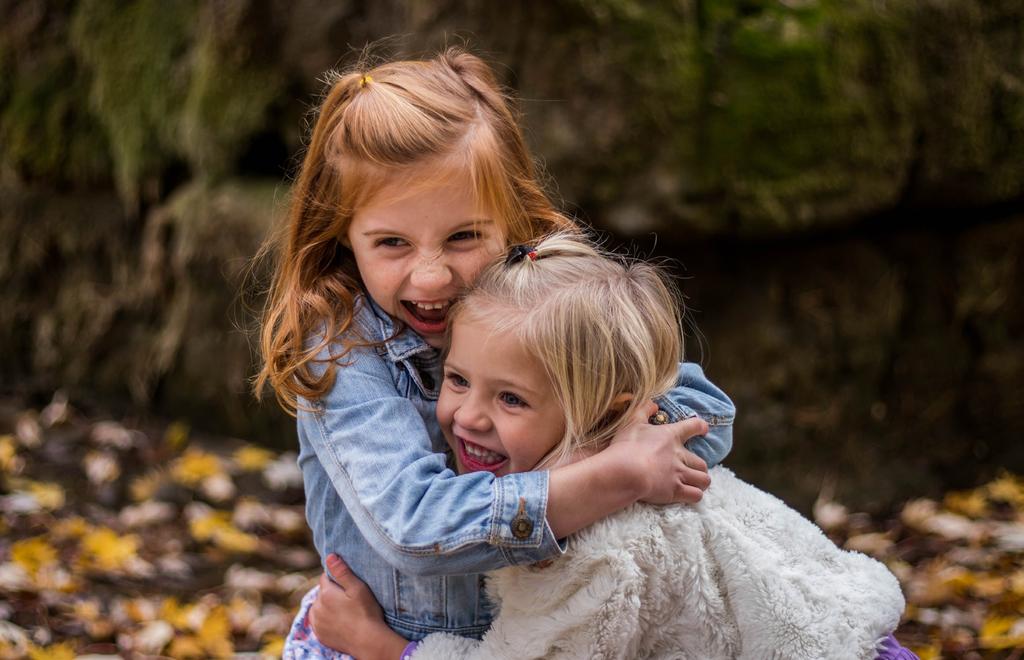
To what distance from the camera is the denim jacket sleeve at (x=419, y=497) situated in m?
1.76

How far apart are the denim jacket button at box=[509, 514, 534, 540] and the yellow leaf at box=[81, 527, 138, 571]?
2464mm

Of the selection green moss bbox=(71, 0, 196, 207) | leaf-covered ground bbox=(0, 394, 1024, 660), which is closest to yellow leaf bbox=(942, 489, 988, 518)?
leaf-covered ground bbox=(0, 394, 1024, 660)

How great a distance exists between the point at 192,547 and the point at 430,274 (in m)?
2.45

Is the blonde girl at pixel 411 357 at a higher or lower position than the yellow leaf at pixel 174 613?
higher

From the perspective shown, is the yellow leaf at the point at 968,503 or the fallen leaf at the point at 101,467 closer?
the yellow leaf at the point at 968,503

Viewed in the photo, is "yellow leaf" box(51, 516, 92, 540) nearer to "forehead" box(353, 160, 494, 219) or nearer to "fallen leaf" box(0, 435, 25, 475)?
"fallen leaf" box(0, 435, 25, 475)

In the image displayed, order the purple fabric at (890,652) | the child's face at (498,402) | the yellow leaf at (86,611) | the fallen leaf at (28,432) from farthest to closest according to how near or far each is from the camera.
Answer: the fallen leaf at (28,432)
the yellow leaf at (86,611)
the purple fabric at (890,652)
the child's face at (498,402)

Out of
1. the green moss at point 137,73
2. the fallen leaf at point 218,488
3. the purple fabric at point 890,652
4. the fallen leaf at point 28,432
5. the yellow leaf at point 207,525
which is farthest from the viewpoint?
the green moss at point 137,73

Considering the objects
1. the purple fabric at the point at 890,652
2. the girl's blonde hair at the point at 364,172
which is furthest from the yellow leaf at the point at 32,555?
the purple fabric at the point at 890,652

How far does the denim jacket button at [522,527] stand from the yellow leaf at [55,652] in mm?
1911

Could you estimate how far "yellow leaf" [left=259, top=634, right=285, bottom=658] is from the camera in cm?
324

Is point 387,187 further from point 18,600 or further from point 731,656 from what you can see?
point 18,600

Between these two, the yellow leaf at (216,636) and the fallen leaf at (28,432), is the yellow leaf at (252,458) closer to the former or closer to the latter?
the fallen leaf at (28,432)

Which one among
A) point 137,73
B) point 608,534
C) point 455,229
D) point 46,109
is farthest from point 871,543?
point 46,109
